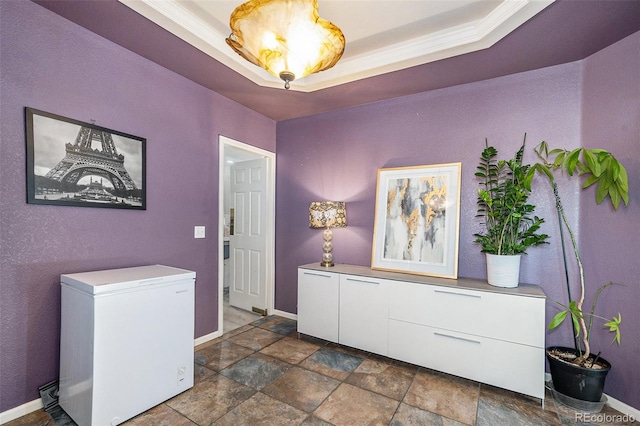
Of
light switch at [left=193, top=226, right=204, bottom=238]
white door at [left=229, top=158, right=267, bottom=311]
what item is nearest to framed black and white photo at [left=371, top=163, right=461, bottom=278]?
white door at [left=229, top=158, right=267, bottom=311]

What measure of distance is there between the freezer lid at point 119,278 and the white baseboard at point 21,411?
768 mm

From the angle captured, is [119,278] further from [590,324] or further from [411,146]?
[590,324]

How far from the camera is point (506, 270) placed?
2217 mm

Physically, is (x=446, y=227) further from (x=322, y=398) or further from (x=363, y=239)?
(x=322, y=398)

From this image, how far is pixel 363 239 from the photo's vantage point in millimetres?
3191

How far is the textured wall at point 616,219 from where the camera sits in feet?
6.31

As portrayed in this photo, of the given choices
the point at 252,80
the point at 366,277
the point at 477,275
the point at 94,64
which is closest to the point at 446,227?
the point at 477,275

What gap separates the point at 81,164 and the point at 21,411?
1594mm

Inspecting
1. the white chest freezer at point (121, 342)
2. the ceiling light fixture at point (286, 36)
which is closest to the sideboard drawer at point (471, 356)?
the white chest freezer at point (121, 342)

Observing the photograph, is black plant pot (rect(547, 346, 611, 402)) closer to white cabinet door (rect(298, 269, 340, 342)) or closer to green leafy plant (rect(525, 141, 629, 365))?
green leafy plant (rect(525, 141, 629, 365))

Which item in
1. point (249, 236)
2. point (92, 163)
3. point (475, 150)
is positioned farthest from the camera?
point (249, 236)

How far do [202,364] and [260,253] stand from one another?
61.1 inches

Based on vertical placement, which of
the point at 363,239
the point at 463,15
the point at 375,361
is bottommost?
the point at 375,361

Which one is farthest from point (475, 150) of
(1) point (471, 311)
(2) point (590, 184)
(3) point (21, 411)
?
(3) point (21, 411)
